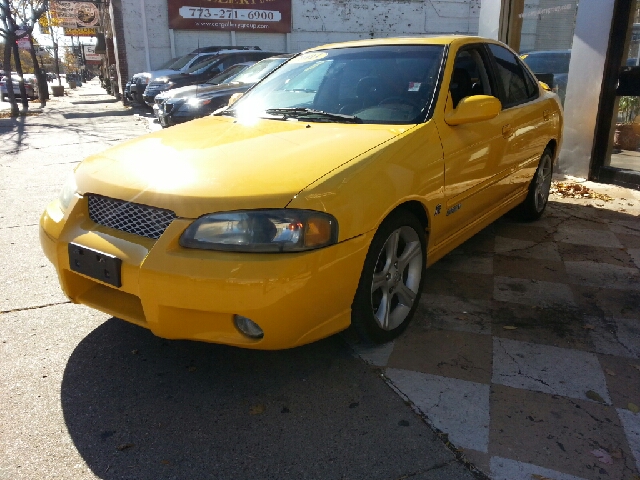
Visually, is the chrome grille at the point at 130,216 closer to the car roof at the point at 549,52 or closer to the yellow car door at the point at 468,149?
the yellow car door at the point at 468,149

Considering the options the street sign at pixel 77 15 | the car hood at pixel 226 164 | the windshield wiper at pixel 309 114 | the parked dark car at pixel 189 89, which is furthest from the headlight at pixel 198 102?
the street sign at pixel 77 15

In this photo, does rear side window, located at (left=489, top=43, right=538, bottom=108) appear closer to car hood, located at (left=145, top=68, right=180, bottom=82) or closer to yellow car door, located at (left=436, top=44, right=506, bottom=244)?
yellow car door, located at (left=436, top=44, right=506, bottom=244)

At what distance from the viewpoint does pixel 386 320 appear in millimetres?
2939

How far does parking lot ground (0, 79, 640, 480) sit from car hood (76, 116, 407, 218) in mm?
899

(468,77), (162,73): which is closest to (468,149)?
(468,77)

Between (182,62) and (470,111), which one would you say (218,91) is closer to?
(470,111)

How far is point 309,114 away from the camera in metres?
3.41

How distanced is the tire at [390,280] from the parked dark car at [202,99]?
6901 mm

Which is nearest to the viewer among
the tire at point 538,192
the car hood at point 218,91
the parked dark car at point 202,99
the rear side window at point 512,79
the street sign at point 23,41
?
the rear side window at point 512,79

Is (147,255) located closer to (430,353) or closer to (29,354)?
(29,354)

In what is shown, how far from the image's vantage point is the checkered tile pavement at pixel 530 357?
2223 millimetres

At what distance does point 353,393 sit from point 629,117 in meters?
5.56

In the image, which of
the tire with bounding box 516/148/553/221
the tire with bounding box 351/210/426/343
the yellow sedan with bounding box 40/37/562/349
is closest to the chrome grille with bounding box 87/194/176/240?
the yellow sedan with bounding box 40/37/562/349

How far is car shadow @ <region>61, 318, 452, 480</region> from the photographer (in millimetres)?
2137
